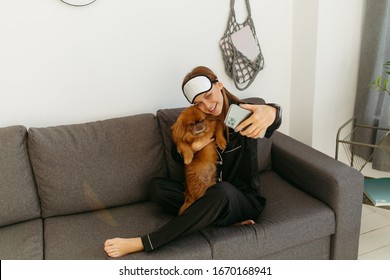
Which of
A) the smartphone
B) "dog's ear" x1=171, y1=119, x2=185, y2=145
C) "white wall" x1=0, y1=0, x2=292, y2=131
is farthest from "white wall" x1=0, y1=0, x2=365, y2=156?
the smartphone

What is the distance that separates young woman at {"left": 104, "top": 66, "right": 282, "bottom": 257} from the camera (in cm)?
141

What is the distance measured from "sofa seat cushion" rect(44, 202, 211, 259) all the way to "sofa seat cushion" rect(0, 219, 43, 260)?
0.04 meters

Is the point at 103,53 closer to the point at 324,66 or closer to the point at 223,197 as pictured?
the point at 223,197

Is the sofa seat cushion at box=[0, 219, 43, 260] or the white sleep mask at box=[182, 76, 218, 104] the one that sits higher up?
the white sleep mask at box=[182, 76, 218, 104]

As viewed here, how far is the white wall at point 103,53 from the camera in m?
1.77

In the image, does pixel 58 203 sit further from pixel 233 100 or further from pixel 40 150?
pixel 233 100

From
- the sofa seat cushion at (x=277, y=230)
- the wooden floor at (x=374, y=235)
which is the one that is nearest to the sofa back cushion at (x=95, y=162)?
the sofa seat cushion at (x=277, y=230)

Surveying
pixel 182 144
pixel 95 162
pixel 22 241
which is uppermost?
pixel 182 144

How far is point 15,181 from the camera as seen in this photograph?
63.9 inches

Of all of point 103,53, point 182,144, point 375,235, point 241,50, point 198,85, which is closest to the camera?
point 198,85

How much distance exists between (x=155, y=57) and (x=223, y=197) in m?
0.97

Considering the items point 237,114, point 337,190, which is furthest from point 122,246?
point 337,190

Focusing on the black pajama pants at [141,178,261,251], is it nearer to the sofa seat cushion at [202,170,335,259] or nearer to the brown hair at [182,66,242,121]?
the sofa seat cushion at [202,170,335,259]

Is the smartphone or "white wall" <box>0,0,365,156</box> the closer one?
the smartphone
